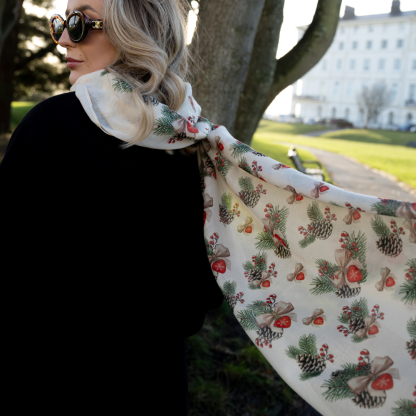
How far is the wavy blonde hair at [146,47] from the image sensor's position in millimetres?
1559

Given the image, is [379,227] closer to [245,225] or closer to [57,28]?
[245,225]

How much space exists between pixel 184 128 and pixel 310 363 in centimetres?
99

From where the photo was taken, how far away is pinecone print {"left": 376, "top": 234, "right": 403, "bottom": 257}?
157 centimetres

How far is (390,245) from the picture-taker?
1.59m

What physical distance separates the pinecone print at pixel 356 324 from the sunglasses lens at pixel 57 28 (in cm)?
160

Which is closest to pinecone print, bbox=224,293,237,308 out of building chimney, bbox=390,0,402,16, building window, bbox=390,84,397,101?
building window, bbox=390,84,397,101

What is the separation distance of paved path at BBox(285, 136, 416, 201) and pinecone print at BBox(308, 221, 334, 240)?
A: 9059 mm

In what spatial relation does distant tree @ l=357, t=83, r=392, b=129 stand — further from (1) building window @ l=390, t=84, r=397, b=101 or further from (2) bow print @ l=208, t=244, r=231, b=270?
(2) bow print @ l=208, t=244, r=231, b=270

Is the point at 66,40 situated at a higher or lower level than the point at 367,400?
higher

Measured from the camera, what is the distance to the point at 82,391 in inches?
59.1

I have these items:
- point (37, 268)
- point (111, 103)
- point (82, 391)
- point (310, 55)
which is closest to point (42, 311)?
point (37, 268)

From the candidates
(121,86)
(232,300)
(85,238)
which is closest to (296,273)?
(232,300)

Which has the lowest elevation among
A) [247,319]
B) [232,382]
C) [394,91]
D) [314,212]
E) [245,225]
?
[232,382]

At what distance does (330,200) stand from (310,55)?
2950 mm
